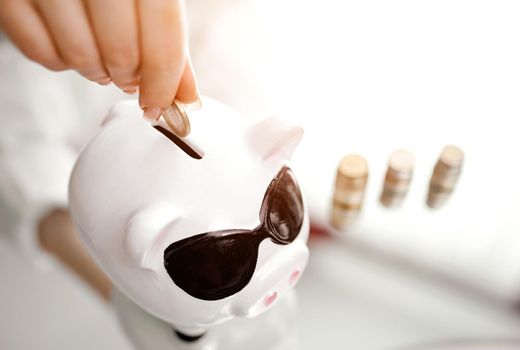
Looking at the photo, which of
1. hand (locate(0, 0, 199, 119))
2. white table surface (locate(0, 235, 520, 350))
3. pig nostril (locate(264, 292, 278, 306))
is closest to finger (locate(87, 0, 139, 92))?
hand (locate(0, 0, 199, 119))

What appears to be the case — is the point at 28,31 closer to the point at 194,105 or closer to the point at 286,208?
the point at 194,105

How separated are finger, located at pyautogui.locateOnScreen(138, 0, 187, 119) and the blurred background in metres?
0.32

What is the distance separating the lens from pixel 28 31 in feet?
1.32

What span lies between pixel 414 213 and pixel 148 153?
554 millimetres

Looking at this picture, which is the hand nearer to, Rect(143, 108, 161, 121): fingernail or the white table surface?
Rect(143, 108, 161, 121): fingernail

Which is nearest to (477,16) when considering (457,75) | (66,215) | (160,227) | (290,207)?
(457,75)

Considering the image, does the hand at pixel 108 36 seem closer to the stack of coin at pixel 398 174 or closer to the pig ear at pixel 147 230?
the pig ear at pixel 147 230

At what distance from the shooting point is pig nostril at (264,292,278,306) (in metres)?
0.53

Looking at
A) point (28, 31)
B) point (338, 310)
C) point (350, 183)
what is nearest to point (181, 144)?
point (28, 31)

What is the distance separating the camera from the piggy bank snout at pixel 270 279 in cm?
50

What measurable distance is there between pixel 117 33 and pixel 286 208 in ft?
0.67

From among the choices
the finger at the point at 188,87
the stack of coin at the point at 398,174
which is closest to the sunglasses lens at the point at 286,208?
the finger at the point at 188,87

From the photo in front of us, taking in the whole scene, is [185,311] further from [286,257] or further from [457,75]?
[457,75]

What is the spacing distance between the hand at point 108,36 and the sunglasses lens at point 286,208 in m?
0.13
